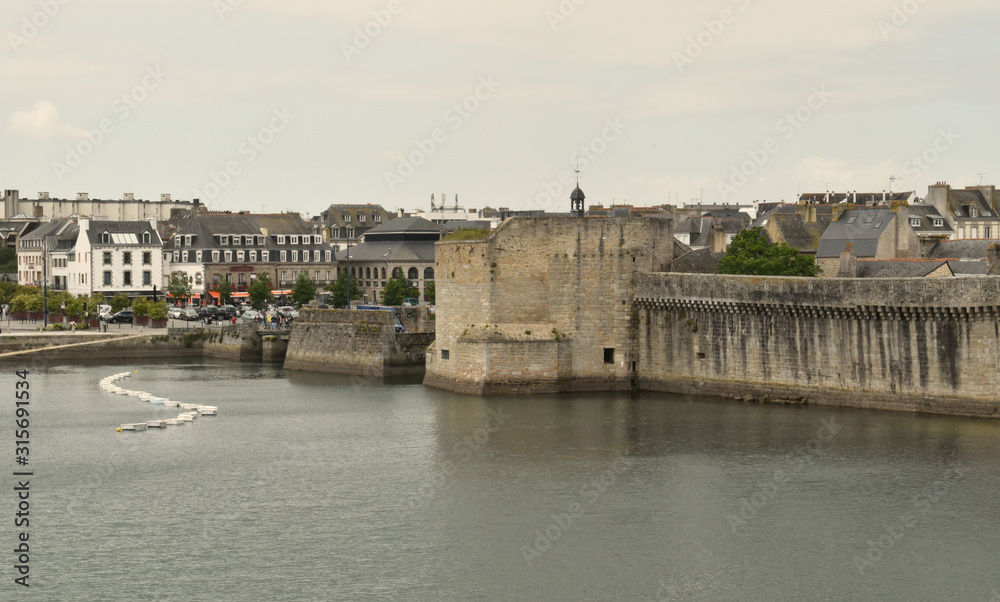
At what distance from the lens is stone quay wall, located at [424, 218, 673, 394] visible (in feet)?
155

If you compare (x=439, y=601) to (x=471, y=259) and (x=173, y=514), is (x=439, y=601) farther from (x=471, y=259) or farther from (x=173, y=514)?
(x=471, y=259)

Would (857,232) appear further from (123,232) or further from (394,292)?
(123,232)

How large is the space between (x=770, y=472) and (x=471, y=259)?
1703 centimetres

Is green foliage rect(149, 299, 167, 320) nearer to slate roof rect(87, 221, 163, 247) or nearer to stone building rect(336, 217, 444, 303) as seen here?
slate roof rect(87, 221, 163, 247)

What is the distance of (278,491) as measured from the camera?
106 ft

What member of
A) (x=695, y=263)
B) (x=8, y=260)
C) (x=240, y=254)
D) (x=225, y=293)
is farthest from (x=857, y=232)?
(x=8, y=260)

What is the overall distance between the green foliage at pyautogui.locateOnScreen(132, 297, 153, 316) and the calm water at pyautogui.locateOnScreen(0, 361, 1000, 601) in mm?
28092

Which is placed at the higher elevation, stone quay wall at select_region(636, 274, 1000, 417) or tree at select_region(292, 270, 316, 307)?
tree at select_region(292, 270, 316, 307)

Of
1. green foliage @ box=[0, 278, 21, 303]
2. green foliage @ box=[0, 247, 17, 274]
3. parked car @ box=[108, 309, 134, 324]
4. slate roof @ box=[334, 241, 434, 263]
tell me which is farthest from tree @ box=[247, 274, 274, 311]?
green foliage @ box=[0, 247, 17, 274]

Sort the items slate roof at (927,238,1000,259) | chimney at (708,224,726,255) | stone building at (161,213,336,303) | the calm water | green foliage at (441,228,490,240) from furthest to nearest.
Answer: stone building at (161,213,336,303), chimney at (708,224,726,255), slate roof at (927,238,1000,259), green foliage at (441,228,490,240), the calm water

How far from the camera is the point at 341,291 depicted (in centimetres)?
8456

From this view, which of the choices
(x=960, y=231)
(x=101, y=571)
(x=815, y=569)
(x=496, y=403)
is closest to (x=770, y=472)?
(x=815, y=569)

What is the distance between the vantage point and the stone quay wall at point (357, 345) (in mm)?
55344

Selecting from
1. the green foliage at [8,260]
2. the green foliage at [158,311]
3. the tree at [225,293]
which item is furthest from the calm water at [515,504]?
the green foliage at [8,260]
